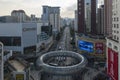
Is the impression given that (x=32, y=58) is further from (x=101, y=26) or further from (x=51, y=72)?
(x=101, y=26)

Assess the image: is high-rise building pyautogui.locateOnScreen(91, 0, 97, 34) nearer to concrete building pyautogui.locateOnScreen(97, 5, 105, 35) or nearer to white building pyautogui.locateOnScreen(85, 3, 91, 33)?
white building pyautogui.locateOnScreen(85, 3, 91, 33)

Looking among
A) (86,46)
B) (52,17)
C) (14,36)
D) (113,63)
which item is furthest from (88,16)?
(113,63)

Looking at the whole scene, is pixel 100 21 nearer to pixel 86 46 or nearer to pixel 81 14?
pixel 81 14

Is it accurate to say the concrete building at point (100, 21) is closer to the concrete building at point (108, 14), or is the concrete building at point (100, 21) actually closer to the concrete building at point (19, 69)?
the concrete building at point (108, 14)

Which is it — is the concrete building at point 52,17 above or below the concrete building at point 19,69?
above

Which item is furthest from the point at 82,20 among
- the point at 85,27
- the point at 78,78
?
the point at 78,78

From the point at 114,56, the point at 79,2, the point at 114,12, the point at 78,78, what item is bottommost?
the point at 78,78

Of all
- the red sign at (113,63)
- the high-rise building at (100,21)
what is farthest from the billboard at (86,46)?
the high-rise building at (100,21)
